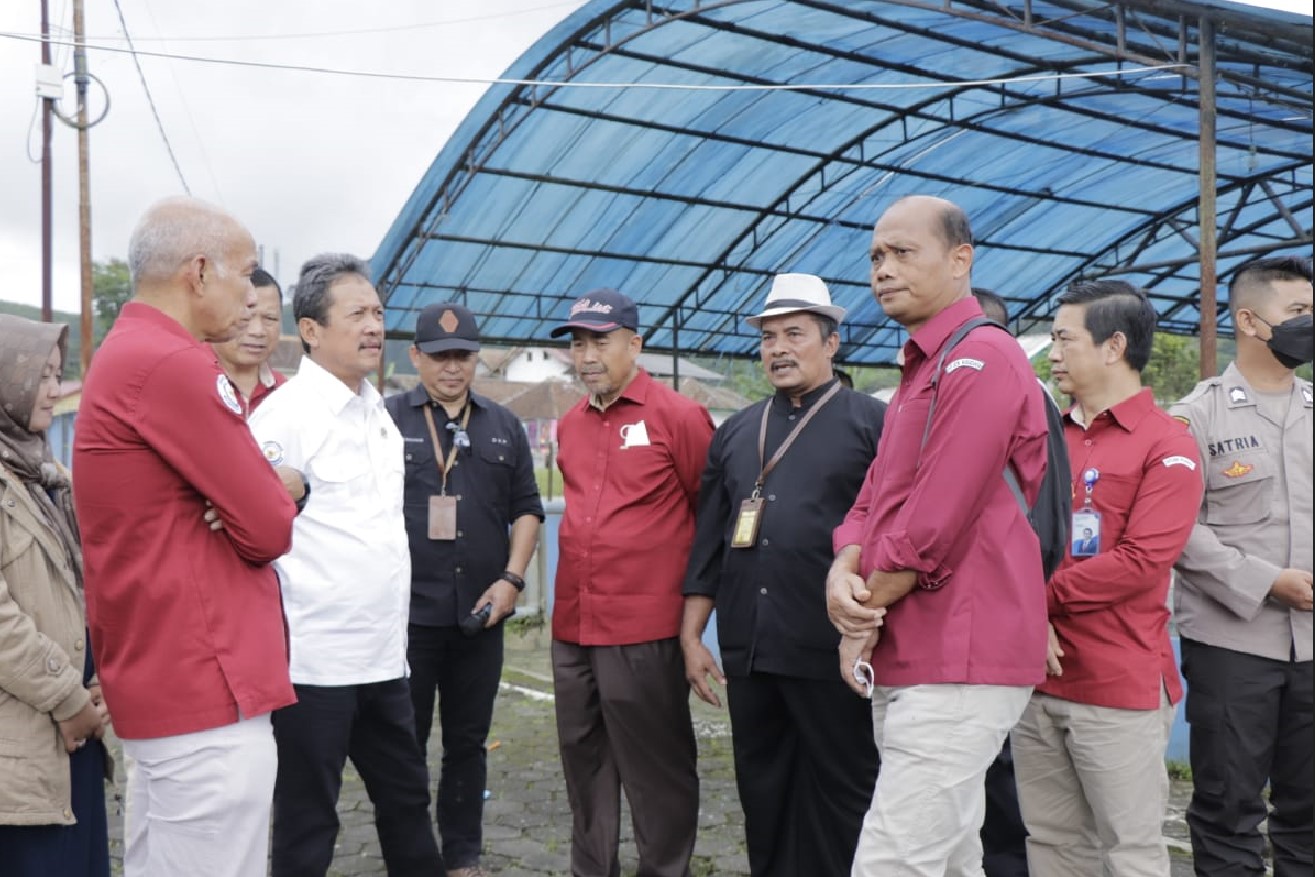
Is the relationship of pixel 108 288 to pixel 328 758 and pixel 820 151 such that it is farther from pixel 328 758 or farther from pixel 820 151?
pixel 328 758

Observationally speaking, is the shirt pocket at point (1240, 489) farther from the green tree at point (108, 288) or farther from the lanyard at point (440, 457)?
the green tree at point (108, 288)

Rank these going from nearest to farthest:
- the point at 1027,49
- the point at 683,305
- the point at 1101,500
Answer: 1. the point at 1101,500
2. the point at 1027,49
3. the point at 683,305

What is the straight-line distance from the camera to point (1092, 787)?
3.29 m

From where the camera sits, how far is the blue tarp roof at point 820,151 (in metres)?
11.4

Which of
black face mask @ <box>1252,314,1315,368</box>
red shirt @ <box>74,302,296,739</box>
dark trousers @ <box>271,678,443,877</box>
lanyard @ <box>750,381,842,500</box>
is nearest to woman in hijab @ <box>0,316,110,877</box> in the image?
red shirt @ <box>74,302,296,739</box>

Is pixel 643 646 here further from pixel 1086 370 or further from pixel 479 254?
pixel 479 254

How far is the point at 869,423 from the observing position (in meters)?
3.88

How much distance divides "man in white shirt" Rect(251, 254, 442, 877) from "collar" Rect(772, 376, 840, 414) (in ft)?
4.40

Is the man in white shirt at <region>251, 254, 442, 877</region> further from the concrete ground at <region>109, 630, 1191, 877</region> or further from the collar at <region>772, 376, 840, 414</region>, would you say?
the collar at <region>772, 376, 840, 414</region>

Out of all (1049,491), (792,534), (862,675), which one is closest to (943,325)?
(1049,491)

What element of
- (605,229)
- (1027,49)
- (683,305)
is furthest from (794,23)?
(683,305)

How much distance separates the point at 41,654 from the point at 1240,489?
11.3 ft

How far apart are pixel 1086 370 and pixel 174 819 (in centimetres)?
280

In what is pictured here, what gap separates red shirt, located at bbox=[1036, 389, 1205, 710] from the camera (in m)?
3.28
